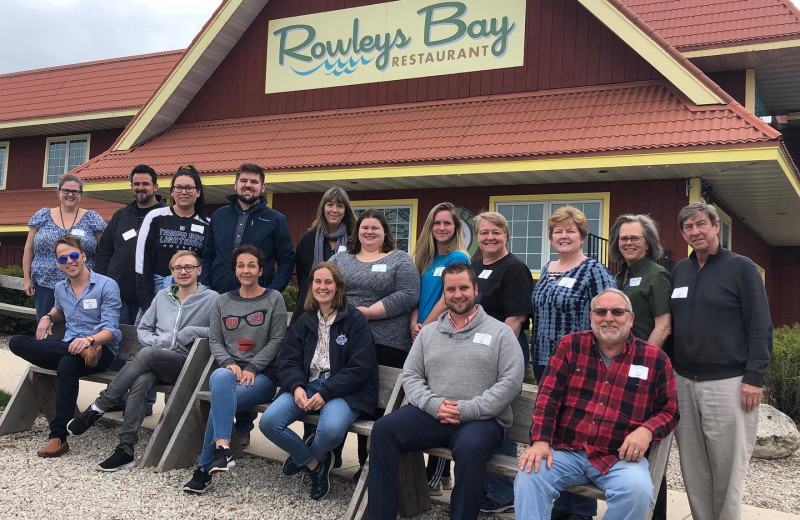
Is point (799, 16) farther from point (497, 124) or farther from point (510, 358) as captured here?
point (510, 358)

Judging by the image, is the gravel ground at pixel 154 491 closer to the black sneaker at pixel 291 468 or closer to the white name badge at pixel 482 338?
the black sneaker at pixel 291 468

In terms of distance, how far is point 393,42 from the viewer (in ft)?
40.8

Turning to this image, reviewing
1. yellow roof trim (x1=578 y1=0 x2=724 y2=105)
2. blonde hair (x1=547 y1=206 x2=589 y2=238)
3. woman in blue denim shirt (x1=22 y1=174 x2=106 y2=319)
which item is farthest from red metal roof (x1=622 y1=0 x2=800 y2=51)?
woman in blue denim shirt (x1=22 y1=174 x2=106 y2=319)

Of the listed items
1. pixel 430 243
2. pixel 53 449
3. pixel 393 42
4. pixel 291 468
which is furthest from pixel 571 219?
pixel 393 42

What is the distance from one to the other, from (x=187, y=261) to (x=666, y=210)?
7268 mm

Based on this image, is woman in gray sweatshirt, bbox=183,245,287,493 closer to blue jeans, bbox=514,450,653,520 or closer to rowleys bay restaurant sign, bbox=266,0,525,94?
blue jeans, bbox=514,450,653,520

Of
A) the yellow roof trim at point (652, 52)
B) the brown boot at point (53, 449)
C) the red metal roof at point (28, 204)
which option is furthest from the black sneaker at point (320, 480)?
the red metal roof at point (28, 204)

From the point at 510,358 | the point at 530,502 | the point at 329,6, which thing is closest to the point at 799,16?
the point at 329,6

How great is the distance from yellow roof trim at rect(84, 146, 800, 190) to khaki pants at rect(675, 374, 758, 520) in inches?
214

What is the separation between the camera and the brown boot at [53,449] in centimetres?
547

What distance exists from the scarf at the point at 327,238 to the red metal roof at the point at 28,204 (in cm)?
1192

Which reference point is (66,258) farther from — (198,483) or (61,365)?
(198,483)

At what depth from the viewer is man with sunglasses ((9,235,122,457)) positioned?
18.7 ft

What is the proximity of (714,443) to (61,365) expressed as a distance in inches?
184
